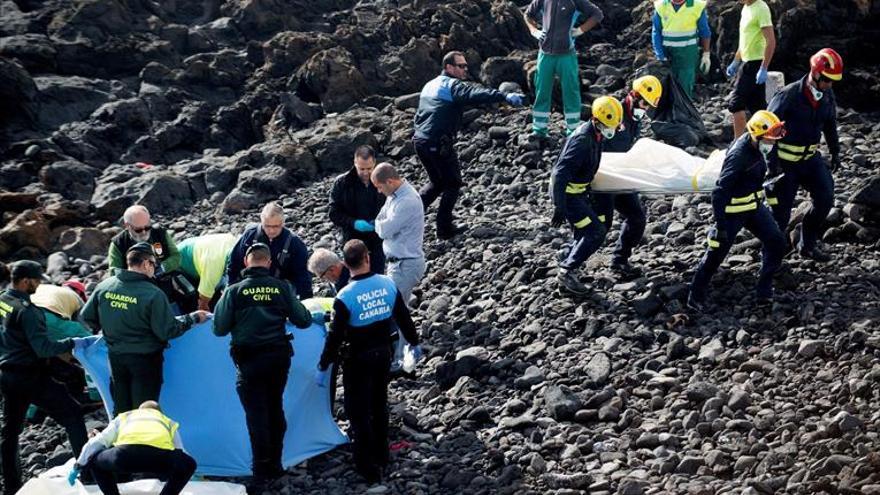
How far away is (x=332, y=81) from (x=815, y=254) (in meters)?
9.89

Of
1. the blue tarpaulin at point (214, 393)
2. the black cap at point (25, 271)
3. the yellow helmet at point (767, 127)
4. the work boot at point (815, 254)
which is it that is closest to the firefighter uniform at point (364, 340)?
the blue tarpaulin at point (214, 393)

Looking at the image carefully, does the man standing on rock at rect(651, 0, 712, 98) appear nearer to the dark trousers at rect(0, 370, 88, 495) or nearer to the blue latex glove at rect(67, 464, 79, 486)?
the dark trousers at rect(0, 370, 88, 495)

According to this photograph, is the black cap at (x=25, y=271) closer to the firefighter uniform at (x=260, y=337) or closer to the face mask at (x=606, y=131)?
the firefighter uniform at (x=260, y=337)

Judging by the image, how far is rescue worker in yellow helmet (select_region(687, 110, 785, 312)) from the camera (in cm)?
1058

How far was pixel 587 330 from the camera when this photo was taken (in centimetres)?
1130

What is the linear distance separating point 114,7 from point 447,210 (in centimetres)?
1107

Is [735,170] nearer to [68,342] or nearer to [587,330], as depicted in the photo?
[587,330]

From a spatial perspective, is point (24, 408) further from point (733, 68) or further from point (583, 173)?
point (733, 68)

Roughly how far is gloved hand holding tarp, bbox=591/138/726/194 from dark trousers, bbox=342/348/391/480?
140 inches

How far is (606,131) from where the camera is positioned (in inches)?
448

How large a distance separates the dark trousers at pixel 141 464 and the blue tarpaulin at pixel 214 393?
124cm

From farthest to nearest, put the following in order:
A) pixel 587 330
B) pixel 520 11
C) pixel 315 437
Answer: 1. pixel 520 11
2. pixel 587 330
3. pixel 315 437

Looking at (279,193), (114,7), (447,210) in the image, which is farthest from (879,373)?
(114,7)

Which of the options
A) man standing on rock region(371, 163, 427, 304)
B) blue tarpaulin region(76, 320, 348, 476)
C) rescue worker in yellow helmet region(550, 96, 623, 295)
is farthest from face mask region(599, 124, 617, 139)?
blue tarpaulin region(76, 320, 348, 476)
